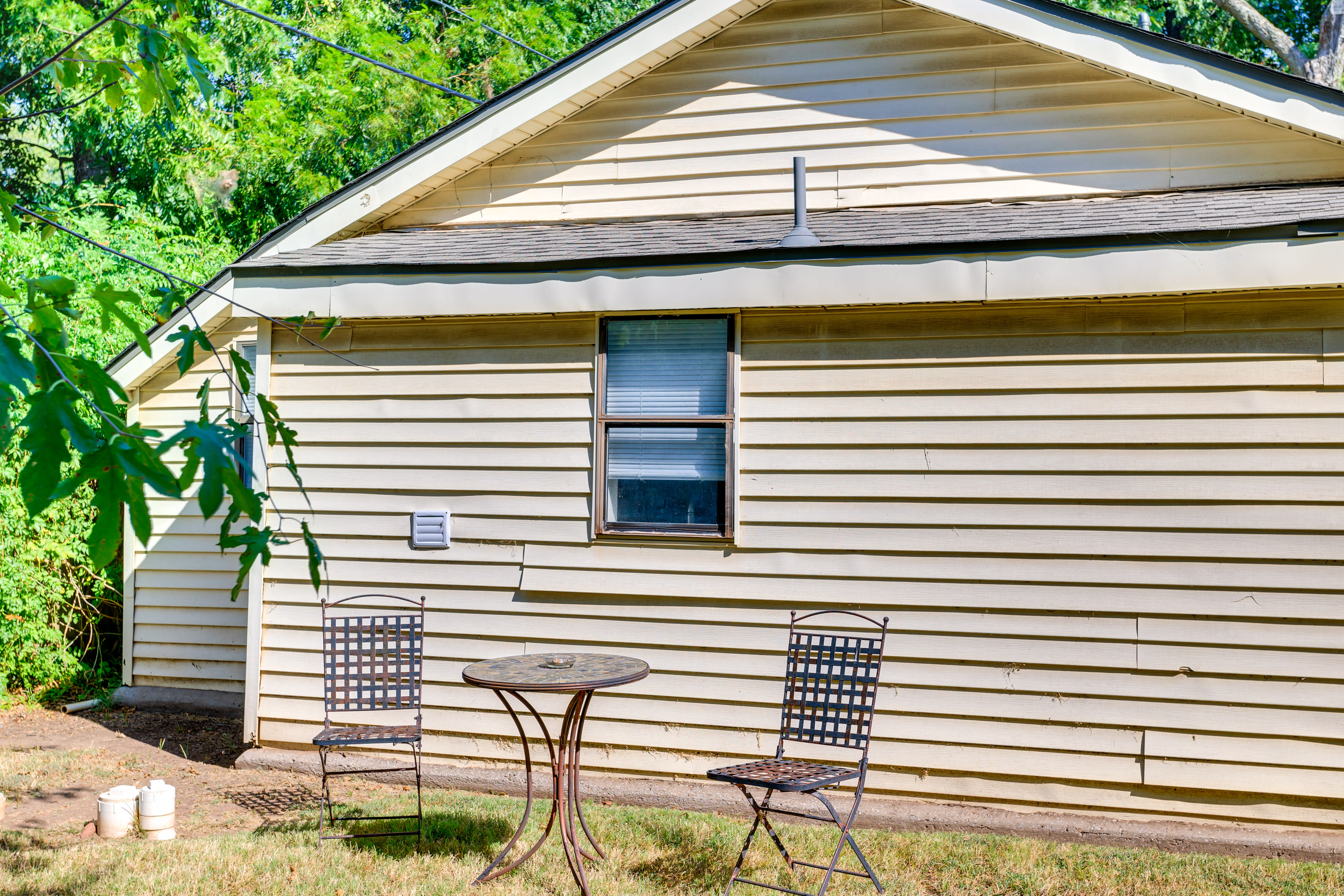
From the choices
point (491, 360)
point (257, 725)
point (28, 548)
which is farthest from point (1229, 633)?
point (28, 548)

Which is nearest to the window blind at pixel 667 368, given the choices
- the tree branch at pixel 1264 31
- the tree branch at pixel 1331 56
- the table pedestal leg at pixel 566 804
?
the table pedestal leg at pixel 566 804

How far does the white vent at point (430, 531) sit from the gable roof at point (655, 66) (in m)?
2.18

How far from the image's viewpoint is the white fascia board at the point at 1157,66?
5.51 meters

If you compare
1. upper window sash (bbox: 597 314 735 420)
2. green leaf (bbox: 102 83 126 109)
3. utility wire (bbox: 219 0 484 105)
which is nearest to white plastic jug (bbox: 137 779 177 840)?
upper window sash (bbox: 597 314 735 420)

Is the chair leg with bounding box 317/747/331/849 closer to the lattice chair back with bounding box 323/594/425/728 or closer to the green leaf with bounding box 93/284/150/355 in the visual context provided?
the lattice chair back with bounding box 323/594/425/728

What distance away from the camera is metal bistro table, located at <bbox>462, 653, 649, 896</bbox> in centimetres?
442

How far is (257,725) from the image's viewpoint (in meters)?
6.64

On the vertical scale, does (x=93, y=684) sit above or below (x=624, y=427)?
below

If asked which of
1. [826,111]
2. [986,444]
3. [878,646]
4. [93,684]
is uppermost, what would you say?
[826,111]

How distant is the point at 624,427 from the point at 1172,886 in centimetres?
356

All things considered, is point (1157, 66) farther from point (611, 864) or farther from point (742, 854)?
point (611, 864)

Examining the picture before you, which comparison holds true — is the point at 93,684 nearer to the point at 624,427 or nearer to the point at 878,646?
the point at 624,427

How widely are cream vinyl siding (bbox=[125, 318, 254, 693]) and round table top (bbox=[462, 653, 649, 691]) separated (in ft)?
15.1

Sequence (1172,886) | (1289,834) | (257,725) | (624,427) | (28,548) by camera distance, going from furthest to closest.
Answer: (28,548) → (257,725) → (624,427) → (1289,834) → (1172,886)
